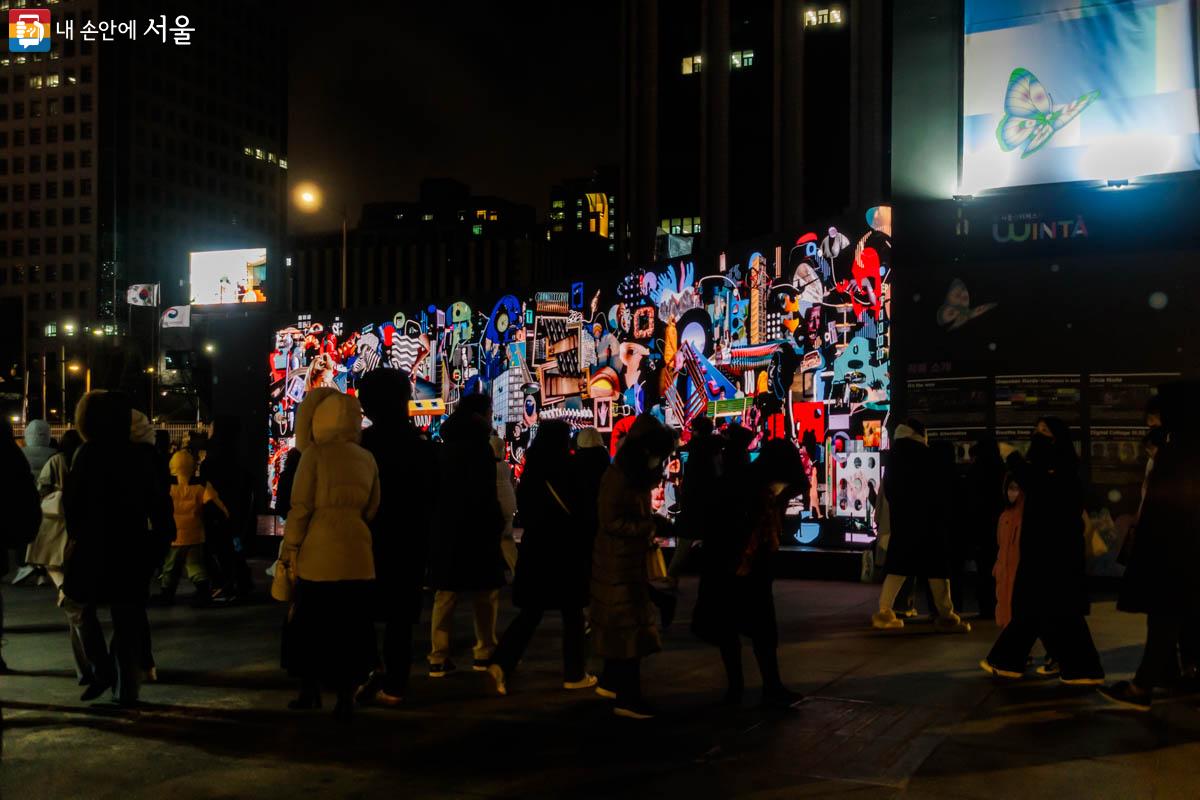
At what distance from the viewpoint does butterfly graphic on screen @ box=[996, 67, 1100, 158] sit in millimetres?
13828

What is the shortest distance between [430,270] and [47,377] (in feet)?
176

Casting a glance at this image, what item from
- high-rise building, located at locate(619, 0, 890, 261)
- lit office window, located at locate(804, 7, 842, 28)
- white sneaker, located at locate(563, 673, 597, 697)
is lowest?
white sneaker, located at locate(563, 673, 597, 697)

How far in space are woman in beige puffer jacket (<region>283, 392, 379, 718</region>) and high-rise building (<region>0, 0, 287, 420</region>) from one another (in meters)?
122

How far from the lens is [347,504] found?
6.72 metres

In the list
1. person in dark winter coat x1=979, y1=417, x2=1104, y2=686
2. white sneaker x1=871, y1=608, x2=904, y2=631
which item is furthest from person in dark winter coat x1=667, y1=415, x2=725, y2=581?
person in dark winter coat x1=979, y1=417, x2=1104, y2=686

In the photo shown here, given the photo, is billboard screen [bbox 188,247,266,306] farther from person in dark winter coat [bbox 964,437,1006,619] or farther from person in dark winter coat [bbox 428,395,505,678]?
person in dark winter coat [bbox 428,395,505,678]

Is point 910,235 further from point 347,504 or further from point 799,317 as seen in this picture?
point 347,504

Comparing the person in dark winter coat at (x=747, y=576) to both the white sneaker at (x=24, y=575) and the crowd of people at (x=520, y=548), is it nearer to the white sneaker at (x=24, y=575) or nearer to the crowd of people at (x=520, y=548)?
the crowd of people at (x=520, y=548)

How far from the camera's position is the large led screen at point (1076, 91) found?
13.4 meters

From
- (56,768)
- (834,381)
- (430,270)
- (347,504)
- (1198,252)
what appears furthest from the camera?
(430,270)

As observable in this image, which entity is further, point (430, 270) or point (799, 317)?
point (430, 270)

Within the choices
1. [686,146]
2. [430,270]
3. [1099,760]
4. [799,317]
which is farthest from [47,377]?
[1099,760]

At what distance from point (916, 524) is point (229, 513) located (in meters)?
7.28

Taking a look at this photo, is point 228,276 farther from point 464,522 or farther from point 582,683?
Answer: point 582,683
